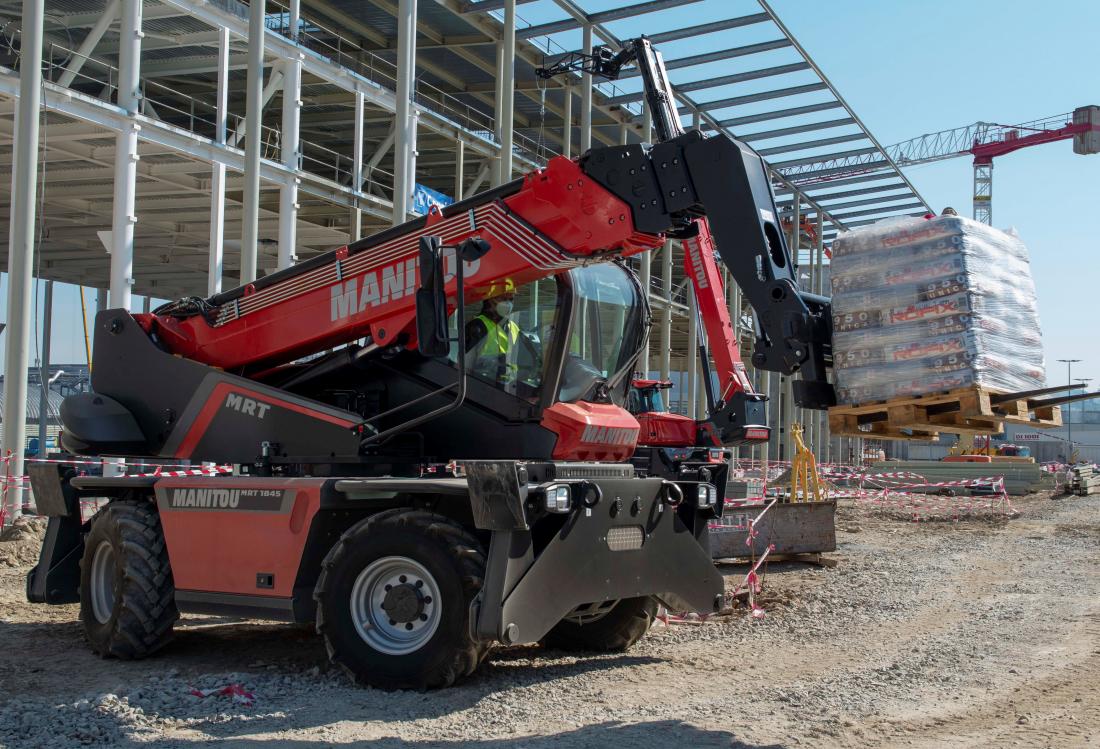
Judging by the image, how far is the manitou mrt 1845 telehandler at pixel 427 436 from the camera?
633cm

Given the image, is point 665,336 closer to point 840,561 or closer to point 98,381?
point 840,561

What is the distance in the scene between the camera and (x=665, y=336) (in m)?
29.8

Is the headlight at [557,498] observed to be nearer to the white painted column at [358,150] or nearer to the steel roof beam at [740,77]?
the white painted column at [358,150]

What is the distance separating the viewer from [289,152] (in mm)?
17203

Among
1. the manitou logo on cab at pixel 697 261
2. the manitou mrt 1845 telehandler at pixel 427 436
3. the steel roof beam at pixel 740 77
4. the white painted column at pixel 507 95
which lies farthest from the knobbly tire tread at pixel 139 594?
the steel roof beam at pixel 740 77

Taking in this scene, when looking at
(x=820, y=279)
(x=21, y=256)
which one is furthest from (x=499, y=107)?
(x=820, y=279)

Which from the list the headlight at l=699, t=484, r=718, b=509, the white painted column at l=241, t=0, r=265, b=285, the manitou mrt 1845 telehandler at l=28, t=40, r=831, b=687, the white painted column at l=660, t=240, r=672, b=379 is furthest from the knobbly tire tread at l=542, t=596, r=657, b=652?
the white painted column at l=660, t=240, r=672, b=379

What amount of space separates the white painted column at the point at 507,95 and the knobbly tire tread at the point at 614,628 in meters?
12.7

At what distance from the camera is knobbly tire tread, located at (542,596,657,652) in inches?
309

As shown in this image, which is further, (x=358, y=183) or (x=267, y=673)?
(x=358, y=183)

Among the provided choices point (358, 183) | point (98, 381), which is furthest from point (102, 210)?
point (98, 381)

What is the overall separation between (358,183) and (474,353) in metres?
12.8

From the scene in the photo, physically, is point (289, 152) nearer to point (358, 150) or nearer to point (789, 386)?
point (358, 150)

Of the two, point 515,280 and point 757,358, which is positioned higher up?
point 515,280
